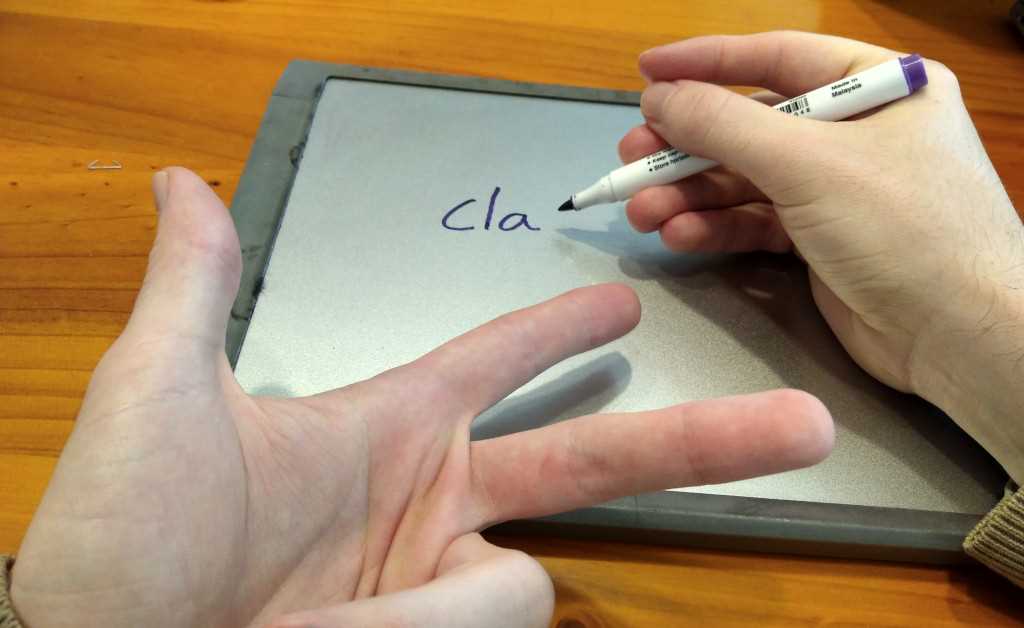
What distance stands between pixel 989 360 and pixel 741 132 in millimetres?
178

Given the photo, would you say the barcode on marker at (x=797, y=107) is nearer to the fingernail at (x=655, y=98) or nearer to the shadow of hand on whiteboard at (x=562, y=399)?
the fingernail at (x=655, y=98)

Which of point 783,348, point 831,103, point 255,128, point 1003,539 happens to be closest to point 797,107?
point 831,103

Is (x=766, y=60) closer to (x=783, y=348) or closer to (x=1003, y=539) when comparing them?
(x=783, y=348)

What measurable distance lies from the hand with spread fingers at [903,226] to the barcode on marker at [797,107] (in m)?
0.02

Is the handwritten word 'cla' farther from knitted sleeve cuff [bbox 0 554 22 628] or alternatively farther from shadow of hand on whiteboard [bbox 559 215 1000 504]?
knitted sleeve cuff [bbox 0 554 22 628]

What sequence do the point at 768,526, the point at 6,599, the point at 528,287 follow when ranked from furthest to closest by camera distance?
the point at 528,287 → the point at 768,526 → the point at 6,599

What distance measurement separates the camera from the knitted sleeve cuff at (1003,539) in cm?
36

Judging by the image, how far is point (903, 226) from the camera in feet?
1.29

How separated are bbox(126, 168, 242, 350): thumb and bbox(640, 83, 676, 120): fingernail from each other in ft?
0.89

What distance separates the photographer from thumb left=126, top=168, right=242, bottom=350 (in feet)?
0.98

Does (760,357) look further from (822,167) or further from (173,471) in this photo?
(173,471)

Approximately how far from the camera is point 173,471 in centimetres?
28

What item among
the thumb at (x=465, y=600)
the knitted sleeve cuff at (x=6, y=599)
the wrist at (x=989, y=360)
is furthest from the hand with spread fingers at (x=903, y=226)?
the knitted sleeve cuff at (x=6, y=599)

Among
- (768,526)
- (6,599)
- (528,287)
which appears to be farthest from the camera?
(528,287)
